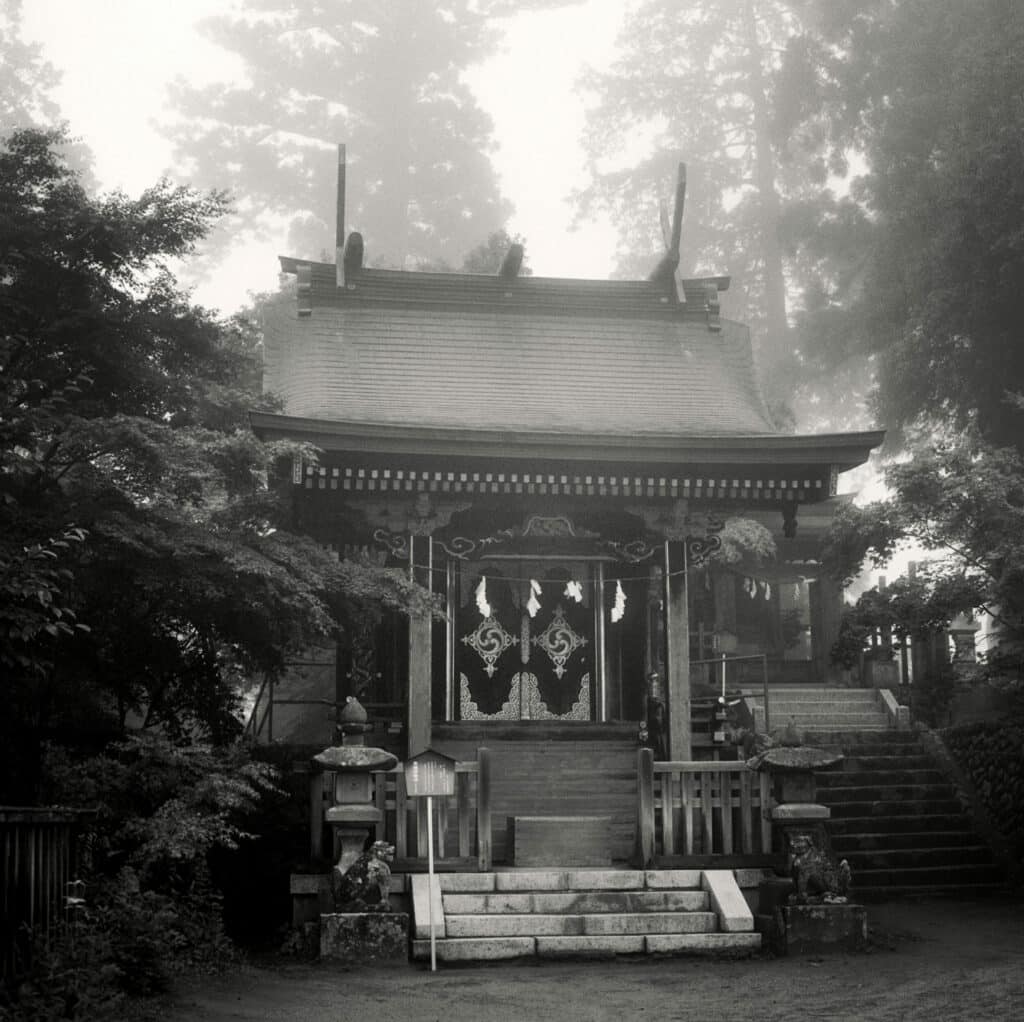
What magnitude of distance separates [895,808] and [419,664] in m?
5.86

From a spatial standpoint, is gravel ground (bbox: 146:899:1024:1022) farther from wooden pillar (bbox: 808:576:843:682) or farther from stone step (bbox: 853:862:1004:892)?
wooden pillar (bbox: 808:576:843:682)

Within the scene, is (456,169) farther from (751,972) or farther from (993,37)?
(751,972)

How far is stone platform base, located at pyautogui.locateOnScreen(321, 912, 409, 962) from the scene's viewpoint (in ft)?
34.2

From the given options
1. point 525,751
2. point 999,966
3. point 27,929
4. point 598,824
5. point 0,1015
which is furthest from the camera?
point 525,751

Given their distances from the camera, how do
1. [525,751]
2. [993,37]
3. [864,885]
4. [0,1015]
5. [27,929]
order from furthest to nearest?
[993,37] < [525,751] < [864,885] < [27,929] < [0,1015]

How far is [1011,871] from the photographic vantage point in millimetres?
14352

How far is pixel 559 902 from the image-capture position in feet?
36.3

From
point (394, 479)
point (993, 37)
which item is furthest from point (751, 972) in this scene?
point (993, 37)

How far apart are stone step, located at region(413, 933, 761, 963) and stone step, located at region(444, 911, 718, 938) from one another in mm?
97

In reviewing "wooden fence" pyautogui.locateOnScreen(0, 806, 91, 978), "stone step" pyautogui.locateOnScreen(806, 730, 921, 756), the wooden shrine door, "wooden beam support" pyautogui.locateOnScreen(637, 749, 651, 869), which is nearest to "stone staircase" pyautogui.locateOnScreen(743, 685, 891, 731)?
"stone step" pyautogui.locateOnScreen(806, 730, 921, 756)

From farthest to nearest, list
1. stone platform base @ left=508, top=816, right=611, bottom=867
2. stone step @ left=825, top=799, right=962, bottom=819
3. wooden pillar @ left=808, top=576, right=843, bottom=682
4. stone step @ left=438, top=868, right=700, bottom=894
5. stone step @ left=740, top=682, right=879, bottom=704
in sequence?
1. wooden pillar @ left=808, top=576, right=843, bottom=682
2. stone step @ left=740, top=682, right=879, bottom=704
3. stone step @ left=825, top=799, right=962, bottom=819
4. stone platform base @ left=508, top=816, right=611, bottom=867
5. stone step @ left=438, top=868, right=700, bottom=894

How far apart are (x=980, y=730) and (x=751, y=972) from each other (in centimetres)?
744

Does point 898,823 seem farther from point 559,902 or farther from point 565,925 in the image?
point 565,925

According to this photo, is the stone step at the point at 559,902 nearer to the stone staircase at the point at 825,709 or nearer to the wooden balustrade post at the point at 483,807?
the wooden balustrade post at the point at 483,807
